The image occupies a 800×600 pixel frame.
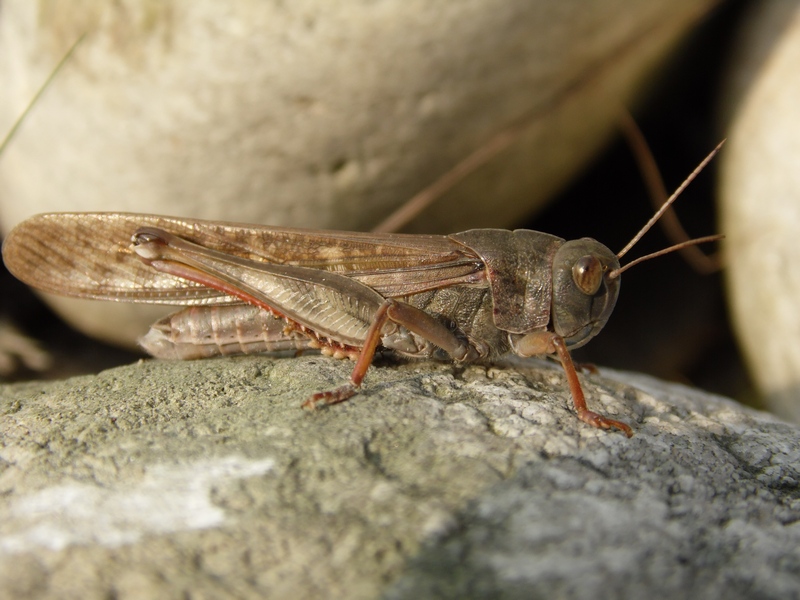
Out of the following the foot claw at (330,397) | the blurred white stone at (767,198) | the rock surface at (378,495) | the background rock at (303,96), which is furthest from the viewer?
the blurred white stone at (767,198)

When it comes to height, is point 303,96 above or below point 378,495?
above

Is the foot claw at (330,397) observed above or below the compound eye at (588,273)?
below

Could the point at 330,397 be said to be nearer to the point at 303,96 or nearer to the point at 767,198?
the point at 303,96

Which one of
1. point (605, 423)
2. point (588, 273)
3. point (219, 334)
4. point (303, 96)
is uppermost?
point (303, 96)

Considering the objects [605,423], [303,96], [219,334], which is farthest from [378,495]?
[303,96]

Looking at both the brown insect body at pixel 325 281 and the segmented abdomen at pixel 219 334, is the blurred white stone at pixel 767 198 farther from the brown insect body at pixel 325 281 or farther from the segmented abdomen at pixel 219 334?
the segmented abdomen at pixel 219 334

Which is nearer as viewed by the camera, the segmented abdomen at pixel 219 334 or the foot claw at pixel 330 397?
the foot claw at pixel 330 397

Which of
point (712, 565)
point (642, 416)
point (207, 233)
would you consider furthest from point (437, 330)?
A: point (712, 565)

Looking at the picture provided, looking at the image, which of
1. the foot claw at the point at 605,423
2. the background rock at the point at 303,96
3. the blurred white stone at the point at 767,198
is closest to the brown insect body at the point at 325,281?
the foot claw at the point at 605,423
